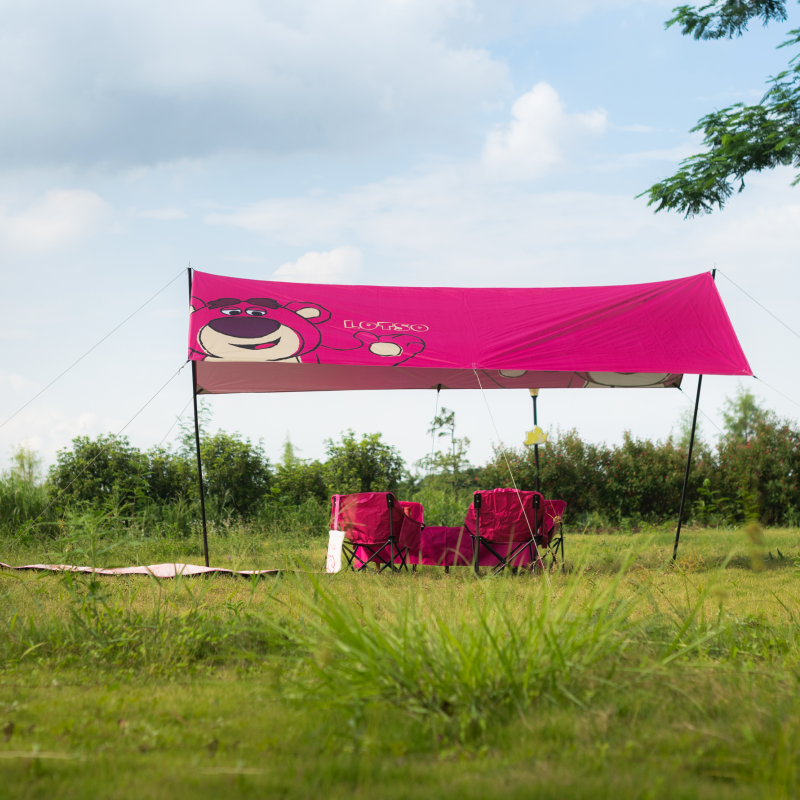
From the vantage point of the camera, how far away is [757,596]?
4.11 meters

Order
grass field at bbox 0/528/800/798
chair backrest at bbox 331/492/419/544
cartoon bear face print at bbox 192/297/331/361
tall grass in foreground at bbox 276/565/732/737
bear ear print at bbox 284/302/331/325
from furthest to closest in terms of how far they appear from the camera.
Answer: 1. bear ear print at bbox 284/302/331/325
2. chair backrest at bbox 331/492/419/544
3. cartoon bear face print at bbox 192/297/331/361
4. tall grass in foreground at bbox 276/565/732/737
5. grass field at bbox 0/528/800/798

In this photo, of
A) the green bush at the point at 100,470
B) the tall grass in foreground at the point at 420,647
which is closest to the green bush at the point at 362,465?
the green bush at the point at 100,470

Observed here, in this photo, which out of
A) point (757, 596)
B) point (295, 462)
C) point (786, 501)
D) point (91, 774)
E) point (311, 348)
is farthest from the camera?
point (786, 501)

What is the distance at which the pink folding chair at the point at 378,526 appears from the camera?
5133 millimetres

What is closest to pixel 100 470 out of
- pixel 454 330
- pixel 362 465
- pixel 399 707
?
pixel 362 465

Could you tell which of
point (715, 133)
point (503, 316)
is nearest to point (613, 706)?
point (503, 316)

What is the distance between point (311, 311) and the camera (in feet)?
18.1

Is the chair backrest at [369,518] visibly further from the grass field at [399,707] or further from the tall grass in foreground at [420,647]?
the grass field at [399,707]

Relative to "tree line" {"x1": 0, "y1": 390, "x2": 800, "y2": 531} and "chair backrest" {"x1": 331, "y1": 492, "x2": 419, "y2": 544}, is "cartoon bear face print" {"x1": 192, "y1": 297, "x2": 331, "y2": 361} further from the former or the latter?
"tree line" {"x1": 0, "y1": 390, "x2": 800, "y2": 531}

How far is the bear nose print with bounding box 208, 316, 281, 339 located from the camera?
16.6 feet

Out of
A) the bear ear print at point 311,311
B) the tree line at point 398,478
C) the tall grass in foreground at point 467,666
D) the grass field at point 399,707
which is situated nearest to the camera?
the grass field at point 399,707

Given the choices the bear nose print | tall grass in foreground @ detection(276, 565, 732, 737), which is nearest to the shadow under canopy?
the bear nose print

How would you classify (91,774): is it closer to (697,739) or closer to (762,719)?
(697,739)

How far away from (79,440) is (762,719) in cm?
811
